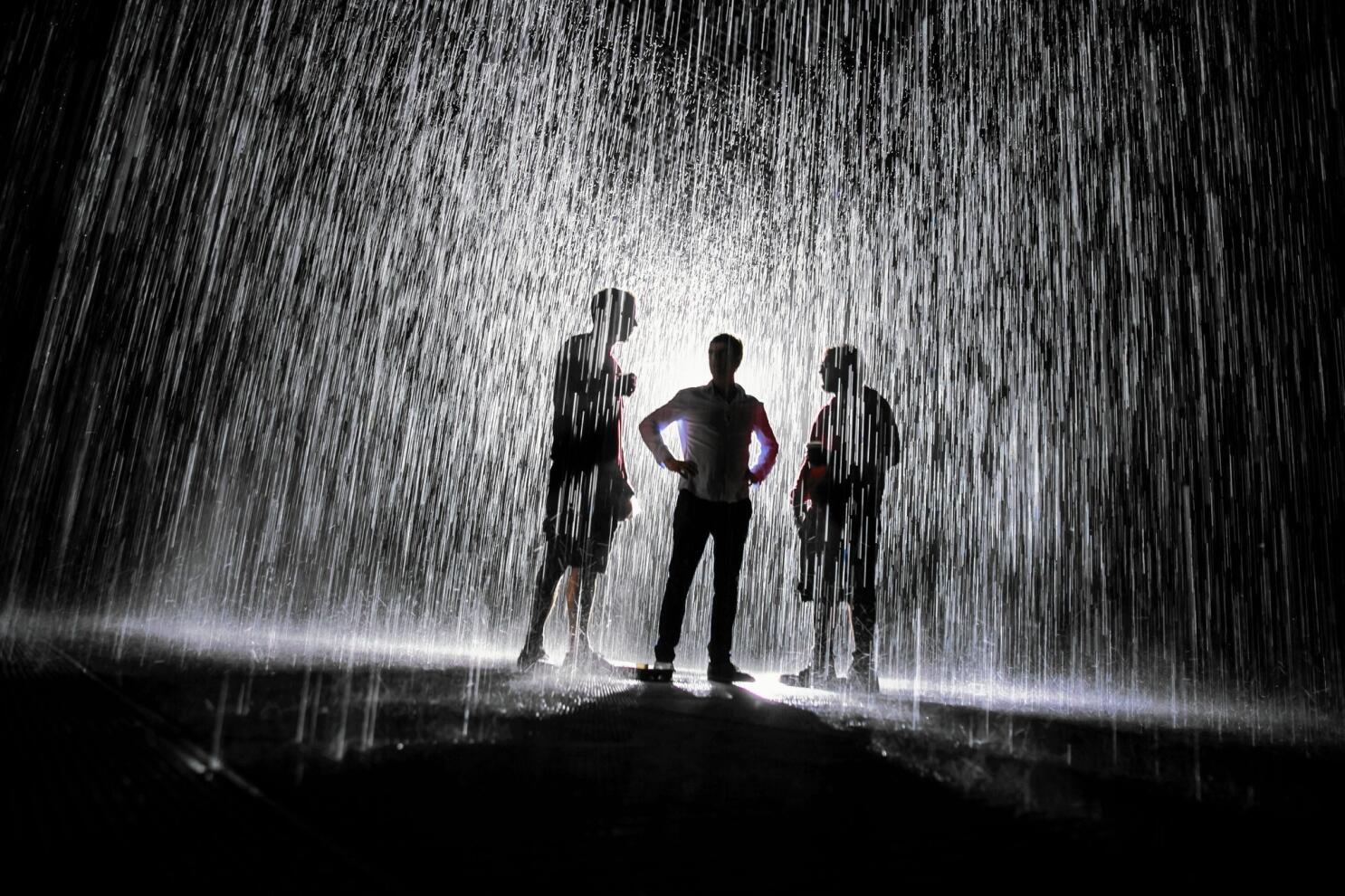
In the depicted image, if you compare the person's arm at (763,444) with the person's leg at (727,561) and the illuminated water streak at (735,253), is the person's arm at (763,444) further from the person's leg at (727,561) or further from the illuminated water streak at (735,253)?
the illuminated water streak at (735,253)

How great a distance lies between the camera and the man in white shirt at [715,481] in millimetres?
2514

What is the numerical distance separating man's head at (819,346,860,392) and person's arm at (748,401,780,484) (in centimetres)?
34

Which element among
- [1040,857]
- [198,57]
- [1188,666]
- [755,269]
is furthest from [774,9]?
[1040,857]

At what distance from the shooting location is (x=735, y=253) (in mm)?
5914

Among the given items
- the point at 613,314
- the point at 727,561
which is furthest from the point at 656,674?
the point at 613,314

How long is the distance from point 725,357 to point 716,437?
340mm

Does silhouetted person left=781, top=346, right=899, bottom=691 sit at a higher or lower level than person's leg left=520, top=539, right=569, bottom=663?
higher

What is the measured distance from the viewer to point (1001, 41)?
13.5 ft

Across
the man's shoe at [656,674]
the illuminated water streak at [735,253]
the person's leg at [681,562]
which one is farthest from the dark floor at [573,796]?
the illuminated water streak at [735,253]

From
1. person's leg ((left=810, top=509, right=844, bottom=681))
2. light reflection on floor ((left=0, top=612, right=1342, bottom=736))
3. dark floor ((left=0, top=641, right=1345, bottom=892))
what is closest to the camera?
dark floor ((left=0, top=641, right=1345, bottom=892))

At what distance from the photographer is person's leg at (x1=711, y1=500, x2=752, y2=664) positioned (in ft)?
8.22

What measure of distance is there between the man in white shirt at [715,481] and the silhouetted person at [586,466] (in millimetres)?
182

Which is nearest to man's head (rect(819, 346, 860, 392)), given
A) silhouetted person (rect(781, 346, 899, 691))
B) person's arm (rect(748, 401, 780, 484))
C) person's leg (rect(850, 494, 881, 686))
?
silhouetted person (rect(781, 346, 899, 691))

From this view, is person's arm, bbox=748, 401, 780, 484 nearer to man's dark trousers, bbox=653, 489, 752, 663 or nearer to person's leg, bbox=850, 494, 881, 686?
man's dark trousers, bbox=653, 489, 752, 663
